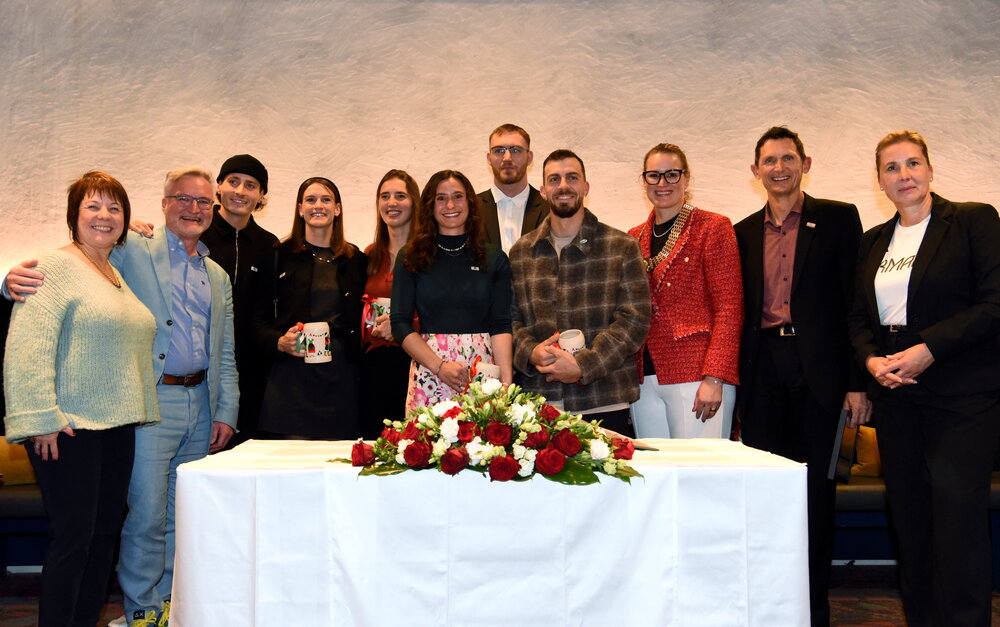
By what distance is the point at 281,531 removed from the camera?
2.08 m

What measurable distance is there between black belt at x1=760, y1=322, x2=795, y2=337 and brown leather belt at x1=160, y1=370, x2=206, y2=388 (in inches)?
88.8

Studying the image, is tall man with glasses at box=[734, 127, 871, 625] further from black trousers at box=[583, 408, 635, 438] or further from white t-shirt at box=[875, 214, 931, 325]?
black trousers at box=[583, 408, 635, 438]

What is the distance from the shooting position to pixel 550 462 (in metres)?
2.06

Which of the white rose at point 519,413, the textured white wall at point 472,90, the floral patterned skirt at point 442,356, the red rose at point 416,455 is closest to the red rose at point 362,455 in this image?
the red rose at point 416,455

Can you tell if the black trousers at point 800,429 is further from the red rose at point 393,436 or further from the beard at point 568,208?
the red rose at point 393,436

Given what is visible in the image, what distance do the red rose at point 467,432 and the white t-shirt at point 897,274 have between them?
1.78 m

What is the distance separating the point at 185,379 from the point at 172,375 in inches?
1.9

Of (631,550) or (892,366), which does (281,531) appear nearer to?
(631,550)

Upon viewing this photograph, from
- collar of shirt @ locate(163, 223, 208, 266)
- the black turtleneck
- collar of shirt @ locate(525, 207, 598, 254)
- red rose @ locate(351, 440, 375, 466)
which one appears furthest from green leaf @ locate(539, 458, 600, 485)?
collar of shirt @ locate(163, 223, 208, 266)

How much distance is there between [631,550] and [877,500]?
2.52 metres

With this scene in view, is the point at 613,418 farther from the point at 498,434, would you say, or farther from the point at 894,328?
the point at 498,434

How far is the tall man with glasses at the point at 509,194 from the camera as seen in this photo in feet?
13.3

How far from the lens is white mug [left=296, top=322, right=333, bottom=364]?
11.1 ft

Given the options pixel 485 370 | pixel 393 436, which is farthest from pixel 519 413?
pixel 485 370
